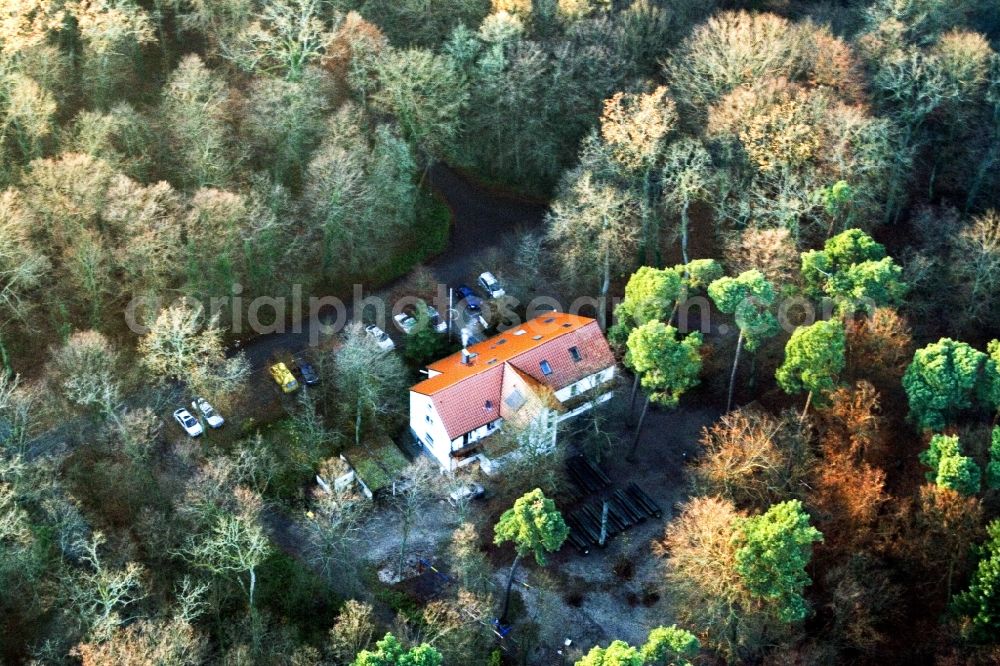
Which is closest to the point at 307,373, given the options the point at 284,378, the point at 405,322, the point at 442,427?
the point at 284,378

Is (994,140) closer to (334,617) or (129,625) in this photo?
(334,617)

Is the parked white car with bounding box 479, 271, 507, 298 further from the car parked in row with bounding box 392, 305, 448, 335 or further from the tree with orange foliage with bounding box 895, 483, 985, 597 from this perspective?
the tree with orange foliage with bounding box 895, 483, 985, 597

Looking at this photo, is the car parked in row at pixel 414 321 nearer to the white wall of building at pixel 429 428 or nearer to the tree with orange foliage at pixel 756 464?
the white wall of building at pixel 429 428

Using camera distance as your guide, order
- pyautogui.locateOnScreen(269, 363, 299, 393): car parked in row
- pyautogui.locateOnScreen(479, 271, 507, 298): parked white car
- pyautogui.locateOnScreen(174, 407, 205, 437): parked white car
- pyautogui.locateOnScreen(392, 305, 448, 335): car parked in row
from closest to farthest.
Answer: pyautogui.locateOnScreen(174, 407, 205, 437): parked white car < pyautogui.locateOnScreen(269, 363, 299, 393): car parked in row < pyautogui.locateOnScreen(392, 305, 448, 335): car parked in row < pyautogui.locateOnScreen(479, 271, 507, 298): parked white car

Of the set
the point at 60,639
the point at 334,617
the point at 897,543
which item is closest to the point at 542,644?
the point at 334,617

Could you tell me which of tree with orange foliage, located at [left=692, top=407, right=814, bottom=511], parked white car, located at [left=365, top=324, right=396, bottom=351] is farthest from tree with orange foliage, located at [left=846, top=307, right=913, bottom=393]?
parked white car, located at [left=365, top=324, right=396, bottom=351]
